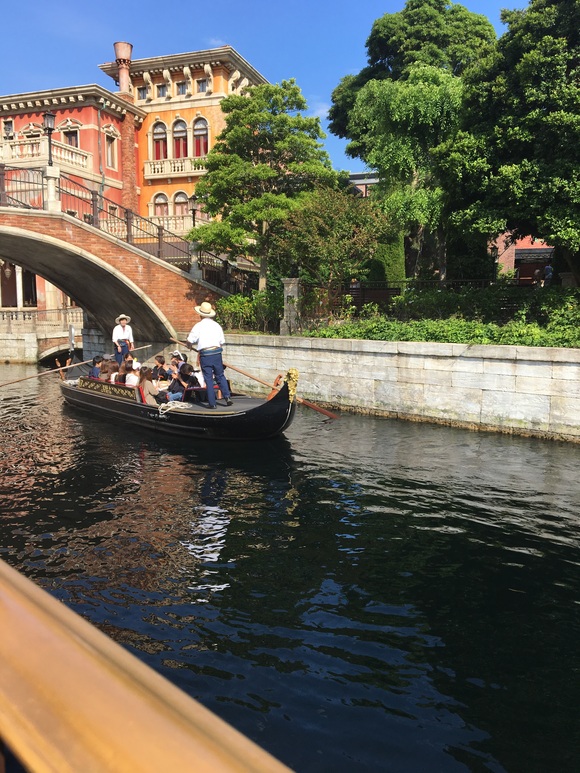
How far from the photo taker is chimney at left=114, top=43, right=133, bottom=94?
2869cm

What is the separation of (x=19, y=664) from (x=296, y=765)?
3.22 metres

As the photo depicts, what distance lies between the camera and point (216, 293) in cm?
1798

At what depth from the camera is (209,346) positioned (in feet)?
35.1

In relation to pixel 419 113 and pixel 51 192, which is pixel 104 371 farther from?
pixel 419 113

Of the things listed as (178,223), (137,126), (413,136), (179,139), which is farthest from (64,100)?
(413,136)

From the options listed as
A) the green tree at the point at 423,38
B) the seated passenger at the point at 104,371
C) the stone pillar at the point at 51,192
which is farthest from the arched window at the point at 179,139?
the seated passenger at the point at 104,371

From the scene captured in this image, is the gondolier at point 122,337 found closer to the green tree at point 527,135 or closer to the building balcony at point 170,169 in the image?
the green tree at point 527,135

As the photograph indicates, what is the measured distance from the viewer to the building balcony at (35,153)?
22670 mm

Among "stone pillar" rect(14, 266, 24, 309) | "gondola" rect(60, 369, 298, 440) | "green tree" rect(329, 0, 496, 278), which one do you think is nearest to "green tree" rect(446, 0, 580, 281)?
"green tree" rect(329, 0, 496, 278)

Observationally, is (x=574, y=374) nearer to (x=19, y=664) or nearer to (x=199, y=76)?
(x=19, y=664)

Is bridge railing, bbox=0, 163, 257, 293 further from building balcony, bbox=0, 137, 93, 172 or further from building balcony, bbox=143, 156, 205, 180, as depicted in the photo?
building balcony, bbox=143, 156, 205, 180

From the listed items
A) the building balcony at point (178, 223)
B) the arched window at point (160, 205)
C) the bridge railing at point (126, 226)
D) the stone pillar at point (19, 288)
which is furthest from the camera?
the stone pillar at point (19, 288)

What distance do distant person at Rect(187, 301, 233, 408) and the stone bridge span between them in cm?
704

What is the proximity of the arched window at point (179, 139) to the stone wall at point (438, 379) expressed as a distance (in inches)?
680
